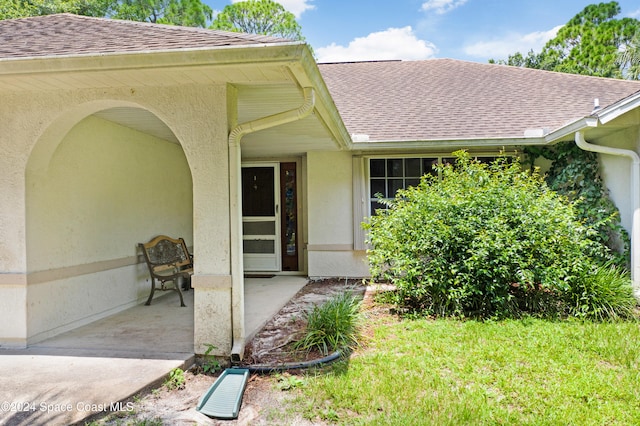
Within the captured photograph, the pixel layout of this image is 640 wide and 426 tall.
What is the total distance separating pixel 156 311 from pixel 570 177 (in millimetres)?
6622

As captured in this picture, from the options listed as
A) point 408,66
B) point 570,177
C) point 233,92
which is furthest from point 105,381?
point 408,66

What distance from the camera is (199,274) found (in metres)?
3.54

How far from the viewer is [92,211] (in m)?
4.85

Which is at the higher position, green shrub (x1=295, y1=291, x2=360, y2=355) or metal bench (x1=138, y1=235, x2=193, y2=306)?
metal bench (x1=138, y1=235, x2=193, y2=306)

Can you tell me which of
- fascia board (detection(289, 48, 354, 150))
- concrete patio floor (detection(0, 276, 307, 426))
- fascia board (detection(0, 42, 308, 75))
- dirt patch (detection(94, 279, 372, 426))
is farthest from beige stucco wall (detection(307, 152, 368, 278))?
fascia board (detection(0, 42, 308, 75))

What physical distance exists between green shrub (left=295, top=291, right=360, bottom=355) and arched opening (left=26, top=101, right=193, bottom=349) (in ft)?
3.94

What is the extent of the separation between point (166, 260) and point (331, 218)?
3.07 metres

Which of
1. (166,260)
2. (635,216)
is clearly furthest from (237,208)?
(635,216)

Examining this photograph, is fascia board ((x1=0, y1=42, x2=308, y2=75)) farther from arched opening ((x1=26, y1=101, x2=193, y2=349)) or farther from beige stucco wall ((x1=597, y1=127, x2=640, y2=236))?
beige stucco wall ((x1=597, y1=127, x2=640, y2=236))

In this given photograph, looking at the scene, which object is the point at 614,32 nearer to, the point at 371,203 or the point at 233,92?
the point at 371,203

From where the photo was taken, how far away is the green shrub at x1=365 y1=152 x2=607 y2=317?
4.84 metres

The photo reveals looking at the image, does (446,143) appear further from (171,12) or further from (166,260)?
(171,12)

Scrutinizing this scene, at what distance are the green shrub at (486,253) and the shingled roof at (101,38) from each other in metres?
3.16

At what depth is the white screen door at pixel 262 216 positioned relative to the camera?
8297mm
